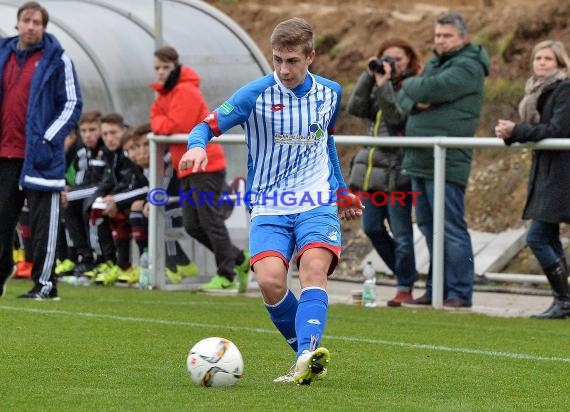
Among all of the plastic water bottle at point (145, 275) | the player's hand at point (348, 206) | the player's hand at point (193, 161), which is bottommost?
the plastic water bottle at point (145, 275)

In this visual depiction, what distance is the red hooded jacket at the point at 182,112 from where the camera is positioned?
14773 mm

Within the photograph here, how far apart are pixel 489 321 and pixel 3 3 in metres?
9.26

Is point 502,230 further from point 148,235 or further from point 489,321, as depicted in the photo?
point 489,321

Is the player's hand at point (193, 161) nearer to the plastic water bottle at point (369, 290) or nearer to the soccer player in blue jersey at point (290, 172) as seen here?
the soccer player in blue jersey at point (290, 172)

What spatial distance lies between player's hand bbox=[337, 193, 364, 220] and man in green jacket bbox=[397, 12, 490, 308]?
4.29m

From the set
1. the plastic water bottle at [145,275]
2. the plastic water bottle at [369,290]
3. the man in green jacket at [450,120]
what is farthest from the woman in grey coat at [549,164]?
the plastic water bottle at [145,275]

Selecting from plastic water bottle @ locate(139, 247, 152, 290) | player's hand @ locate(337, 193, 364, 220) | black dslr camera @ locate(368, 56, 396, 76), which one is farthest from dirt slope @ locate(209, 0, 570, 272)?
player's hand @ locate(337, 193, 364, 220)

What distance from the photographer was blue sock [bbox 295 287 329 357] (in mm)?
7660

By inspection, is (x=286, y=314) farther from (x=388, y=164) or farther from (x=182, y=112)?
(x=182, y=112)

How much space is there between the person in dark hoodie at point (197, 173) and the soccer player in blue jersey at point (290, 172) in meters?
6.39

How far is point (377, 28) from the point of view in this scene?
2523 cm

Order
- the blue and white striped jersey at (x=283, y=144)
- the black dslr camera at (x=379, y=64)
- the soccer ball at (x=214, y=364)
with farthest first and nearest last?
the black dslr camera at (x=379, y=64) → the blue and white striped jersey at (x=283, y=144) → the soccer ball at (x=214, y=364)

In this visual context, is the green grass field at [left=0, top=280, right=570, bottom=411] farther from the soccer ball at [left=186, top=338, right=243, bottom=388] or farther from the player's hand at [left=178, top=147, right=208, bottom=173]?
the player's hand at [left=178, top=147, right=208, bottom=173]

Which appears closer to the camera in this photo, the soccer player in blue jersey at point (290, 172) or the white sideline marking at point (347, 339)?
the soccer player in blue jersey at point (290, 172)
